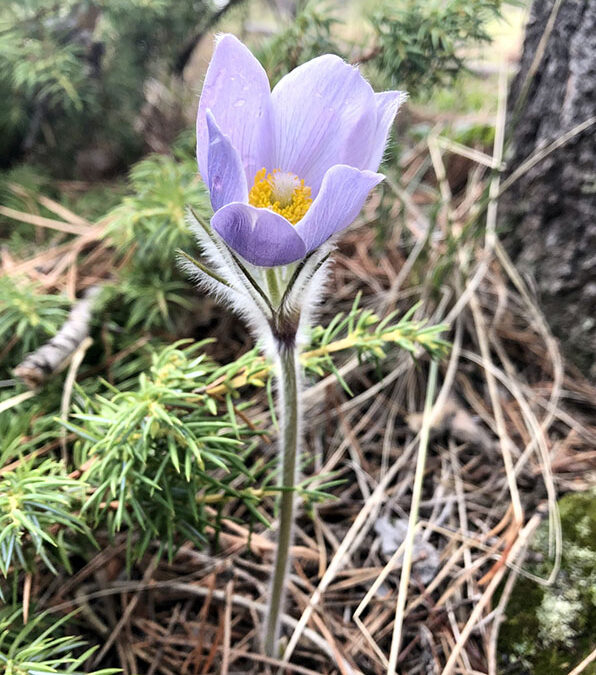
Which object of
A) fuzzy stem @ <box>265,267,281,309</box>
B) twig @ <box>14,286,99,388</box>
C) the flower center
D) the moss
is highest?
the flower center

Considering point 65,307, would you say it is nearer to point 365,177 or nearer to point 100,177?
point 100,177

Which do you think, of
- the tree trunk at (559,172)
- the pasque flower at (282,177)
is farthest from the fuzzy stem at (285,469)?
the tree trunk at (559,172)

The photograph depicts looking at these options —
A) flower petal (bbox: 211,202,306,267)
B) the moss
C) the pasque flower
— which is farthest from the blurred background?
flower petal (bbox: 211,202,306,267)

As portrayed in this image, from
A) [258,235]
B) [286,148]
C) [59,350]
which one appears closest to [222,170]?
[258,235]

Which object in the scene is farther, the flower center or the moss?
the moss

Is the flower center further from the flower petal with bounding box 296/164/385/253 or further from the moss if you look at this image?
the moss

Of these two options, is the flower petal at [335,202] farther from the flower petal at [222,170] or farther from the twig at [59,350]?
the twig at [59,350]

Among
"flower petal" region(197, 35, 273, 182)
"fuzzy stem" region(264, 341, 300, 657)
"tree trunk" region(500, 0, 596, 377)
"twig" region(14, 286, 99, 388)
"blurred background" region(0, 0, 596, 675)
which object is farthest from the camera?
"tree trunk" region(500, 0, 596, 377)

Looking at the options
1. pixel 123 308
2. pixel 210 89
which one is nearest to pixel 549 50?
pixel 210 89
